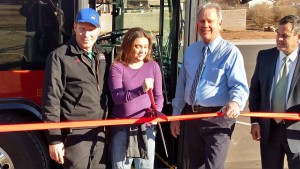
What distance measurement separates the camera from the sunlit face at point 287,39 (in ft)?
10.7

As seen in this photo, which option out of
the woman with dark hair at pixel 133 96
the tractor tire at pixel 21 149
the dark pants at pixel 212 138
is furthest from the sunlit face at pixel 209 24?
the tractor tire at pixel 21 149

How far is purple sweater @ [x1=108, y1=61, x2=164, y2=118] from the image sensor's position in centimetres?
313

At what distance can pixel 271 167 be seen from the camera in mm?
3490

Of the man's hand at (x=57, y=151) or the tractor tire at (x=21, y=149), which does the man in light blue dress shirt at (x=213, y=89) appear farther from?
the tractor tire at (x=21, y=149)

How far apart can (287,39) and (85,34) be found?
150 centimetres

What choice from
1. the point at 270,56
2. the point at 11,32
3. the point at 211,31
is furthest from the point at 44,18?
the point at 270,56

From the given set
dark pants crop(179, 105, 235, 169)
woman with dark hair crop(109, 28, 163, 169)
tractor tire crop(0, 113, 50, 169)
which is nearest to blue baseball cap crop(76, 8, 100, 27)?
woman with dark hair crop(109, 28, 163, 169)

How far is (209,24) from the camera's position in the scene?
3182 millimetres

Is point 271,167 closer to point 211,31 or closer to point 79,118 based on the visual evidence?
point 211,31

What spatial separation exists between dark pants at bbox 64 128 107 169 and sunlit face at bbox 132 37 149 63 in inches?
24.3

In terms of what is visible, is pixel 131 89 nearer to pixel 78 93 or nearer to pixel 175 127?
pixel 78 93

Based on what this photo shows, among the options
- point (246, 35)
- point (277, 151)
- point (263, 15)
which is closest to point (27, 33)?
point (277, 151)

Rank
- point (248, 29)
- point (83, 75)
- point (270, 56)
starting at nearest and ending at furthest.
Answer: point (83, 75) → point (270, 56) → point (248, 29)

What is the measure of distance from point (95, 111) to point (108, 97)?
162 millimetres
